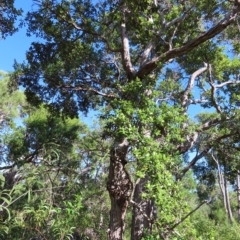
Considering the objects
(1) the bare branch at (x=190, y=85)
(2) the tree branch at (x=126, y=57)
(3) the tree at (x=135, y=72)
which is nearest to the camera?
(3) the tree at (x=135, y=72)

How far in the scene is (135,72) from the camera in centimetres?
528

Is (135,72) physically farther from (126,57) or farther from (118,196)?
(118,196)

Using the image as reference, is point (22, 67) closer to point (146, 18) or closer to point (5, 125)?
point (146, 18)

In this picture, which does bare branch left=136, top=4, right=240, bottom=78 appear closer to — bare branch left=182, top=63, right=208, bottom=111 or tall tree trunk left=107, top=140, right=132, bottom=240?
tall tree trunk left=107, top=140, right=132, bottom=240

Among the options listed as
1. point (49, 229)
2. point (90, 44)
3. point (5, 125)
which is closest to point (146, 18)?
point (90, 44)

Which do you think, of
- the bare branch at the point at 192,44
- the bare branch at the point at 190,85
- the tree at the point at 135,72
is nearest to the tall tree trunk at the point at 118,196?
the tree at the point at 135,72

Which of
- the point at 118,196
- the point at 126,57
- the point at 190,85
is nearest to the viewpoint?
the point at 118,196

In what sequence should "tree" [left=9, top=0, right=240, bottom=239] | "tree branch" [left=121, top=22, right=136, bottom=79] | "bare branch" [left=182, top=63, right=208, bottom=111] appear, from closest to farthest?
"tree" [left=9, top=0, right=240, bottom=239] → "tree branch" [left=121, top=22, right=136, bottom=79] → "bare branch" [left=182, top=63, right=208, bottom=111]

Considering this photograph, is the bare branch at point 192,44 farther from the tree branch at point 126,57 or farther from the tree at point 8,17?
the tree at point 8,17

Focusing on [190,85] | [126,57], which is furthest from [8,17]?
[190,85]

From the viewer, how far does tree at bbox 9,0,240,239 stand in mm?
4141

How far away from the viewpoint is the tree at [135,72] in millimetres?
4141

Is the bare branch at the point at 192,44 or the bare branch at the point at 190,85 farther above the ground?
the bare branch at the point at 190,85

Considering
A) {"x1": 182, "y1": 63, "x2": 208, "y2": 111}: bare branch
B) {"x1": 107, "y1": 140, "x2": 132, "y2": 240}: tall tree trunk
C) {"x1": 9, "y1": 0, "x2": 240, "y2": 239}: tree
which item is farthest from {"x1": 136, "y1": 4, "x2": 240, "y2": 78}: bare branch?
{"x1": 182, "y1": 63, "x2": 208, "y2": 111}: bare branch
